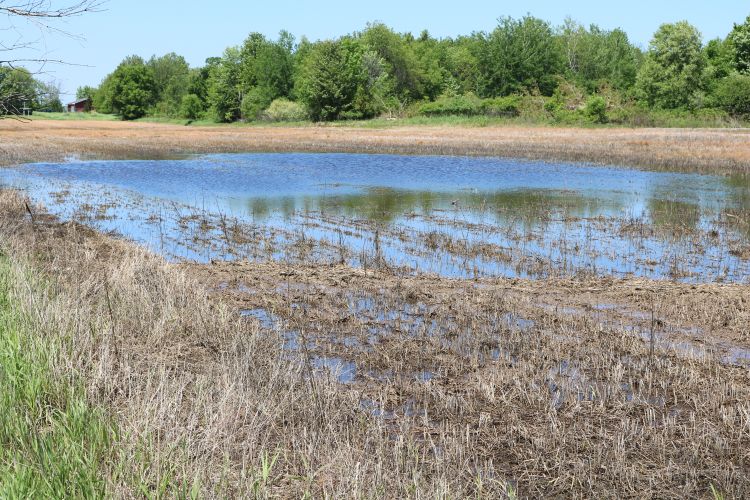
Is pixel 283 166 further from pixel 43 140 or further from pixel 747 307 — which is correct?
pixel 747 307

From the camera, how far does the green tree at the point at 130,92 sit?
12362cm

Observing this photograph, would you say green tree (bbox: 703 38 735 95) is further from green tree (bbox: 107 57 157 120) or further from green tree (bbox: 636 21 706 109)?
green tree (bbox: 107 57 157 120)

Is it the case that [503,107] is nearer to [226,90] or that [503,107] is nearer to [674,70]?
[674,70]

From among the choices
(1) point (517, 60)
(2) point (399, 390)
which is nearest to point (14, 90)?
(2) point (399, 390)

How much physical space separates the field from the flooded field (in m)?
1.07

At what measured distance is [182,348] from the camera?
323 inches

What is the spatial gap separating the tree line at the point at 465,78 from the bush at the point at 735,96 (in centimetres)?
8

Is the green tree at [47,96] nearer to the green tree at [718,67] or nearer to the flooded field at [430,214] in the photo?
the flooded field at [430,214]

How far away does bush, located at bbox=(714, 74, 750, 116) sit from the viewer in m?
60.4

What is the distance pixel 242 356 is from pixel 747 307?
702 centimetres

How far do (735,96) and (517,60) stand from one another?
1303 inches

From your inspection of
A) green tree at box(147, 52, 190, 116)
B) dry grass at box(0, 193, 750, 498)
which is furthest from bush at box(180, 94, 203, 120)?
dry grass at box(0, 193, 750, 498)

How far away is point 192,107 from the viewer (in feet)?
358

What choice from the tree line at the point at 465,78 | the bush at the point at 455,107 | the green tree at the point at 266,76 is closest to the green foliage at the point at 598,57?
the tree line at the point at 465,78
